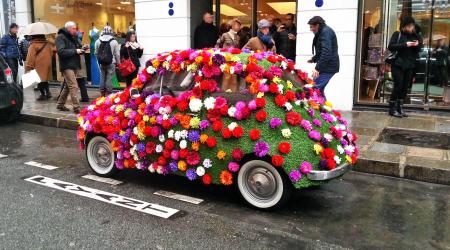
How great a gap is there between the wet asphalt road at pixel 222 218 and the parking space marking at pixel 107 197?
Answer: 4.1 inches

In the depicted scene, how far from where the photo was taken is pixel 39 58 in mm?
11633

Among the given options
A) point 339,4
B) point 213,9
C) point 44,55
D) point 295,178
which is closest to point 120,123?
point 295,178

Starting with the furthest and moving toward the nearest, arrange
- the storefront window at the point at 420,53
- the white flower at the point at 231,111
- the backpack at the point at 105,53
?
the backpack at the point at 105,53 < the storefront window at the point at 420,53 < the white flower at the point at 231,111

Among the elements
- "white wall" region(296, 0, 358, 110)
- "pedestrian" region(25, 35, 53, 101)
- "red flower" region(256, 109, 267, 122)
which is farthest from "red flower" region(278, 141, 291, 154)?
"pedestrian" region(25, 35, 53, 101)

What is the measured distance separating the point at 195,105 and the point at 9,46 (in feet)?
32.2

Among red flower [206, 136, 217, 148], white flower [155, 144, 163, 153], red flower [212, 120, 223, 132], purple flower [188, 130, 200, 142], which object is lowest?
white flower [155, 144, 163, 153]

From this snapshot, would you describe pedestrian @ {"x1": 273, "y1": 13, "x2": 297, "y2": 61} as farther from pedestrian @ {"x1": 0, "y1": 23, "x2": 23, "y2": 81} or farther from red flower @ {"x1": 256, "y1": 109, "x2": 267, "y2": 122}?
pedestrian @ {"x1": 0, "y1": 23, "x2": 23, "y2": 81}

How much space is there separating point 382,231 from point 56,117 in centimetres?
771

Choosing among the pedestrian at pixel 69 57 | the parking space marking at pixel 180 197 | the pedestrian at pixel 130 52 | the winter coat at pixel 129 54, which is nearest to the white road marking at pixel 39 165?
the parking space marking at pixel 180 197

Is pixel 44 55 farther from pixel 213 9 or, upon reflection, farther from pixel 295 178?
pixel 295 178

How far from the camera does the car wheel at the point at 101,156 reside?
5984mm

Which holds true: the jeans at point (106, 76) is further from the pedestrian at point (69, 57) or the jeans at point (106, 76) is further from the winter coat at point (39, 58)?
the winter coat at point (39, 58)

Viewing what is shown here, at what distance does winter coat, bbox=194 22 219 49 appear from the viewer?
11.5 m

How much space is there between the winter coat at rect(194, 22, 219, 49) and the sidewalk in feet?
10.9
